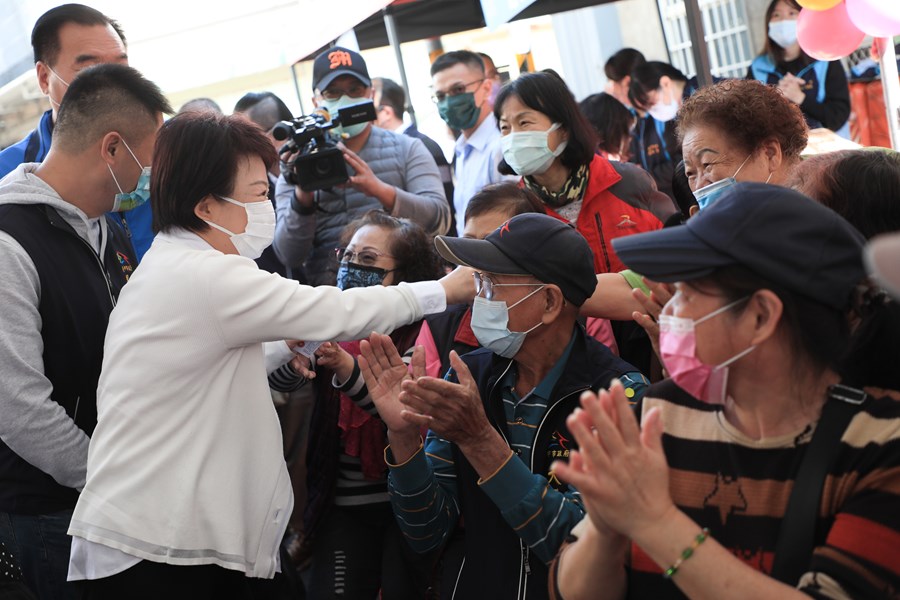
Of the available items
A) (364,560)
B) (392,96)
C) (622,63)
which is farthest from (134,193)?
(392,96)

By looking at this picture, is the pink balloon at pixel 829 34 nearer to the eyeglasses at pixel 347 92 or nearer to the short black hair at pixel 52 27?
the eyeglasses at pixel 347 92

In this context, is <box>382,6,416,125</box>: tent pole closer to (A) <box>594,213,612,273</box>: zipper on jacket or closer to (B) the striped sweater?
(A) <box>594,213,612,273</box>: zipper on jacket

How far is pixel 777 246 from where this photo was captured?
1598mm

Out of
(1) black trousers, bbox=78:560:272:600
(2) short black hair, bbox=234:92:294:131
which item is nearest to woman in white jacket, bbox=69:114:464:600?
(1) black trousers, bbox=78:560:272:600

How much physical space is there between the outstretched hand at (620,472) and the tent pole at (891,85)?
425 cm

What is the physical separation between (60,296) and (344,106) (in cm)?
216

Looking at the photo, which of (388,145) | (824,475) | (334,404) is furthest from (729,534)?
(388,145)

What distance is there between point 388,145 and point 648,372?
7.18 feet

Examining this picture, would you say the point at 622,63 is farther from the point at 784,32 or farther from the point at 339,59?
the point at 339,59

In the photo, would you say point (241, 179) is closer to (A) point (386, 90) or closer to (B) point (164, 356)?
(B) point (164, 356)

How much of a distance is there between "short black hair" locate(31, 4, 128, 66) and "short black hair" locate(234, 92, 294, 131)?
73.4 inches

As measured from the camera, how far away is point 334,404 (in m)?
3.47

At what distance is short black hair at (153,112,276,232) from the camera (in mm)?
2607

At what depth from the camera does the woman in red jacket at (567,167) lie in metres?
3.58
